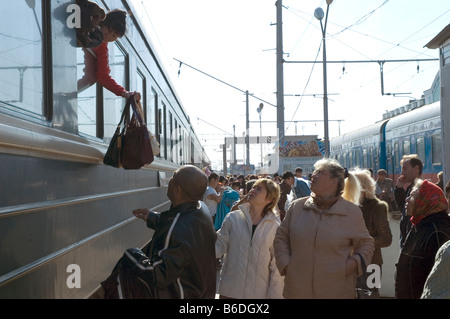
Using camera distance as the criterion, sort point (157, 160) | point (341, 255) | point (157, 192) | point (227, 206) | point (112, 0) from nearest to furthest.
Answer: point (341, 255) < point (112, 0) < point (157, 160) < point (157, 192) < point (227, 206)

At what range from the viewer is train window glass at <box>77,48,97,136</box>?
3.84 meters

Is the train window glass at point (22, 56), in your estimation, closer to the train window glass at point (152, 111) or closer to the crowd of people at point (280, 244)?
the crowd of people at point (280, 244)

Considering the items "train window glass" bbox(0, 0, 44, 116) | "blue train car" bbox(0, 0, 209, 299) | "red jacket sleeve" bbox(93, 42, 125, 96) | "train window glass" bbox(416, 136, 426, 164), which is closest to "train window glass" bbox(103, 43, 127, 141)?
"blue train car" bbox(0, 0, 209, 299)

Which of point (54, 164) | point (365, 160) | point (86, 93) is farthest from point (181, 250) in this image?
point (365, 160)

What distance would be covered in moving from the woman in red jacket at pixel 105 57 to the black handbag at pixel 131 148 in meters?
0.33

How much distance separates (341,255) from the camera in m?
3.98

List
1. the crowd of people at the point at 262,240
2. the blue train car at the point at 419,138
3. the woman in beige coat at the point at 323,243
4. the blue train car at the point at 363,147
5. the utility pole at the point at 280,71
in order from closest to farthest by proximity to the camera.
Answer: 1. the crowd of people at the point at 262,240
2. the woman in beige coat at the point at 323,243
3. the blue train car at the point at 419,138
4. the utility pole at the point at 280,71
5. the blue train car at the point at 363,147

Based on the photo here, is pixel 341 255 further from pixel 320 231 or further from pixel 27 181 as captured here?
pixel 27 181

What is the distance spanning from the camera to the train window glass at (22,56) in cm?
266

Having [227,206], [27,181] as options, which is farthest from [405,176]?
[27,181]

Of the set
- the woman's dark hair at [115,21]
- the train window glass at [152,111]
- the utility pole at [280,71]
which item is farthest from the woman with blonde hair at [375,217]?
the utility pole at [280,71]

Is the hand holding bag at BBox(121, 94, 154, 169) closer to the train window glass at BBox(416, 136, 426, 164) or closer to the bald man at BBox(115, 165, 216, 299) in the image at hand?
the bald man at BBox(115, 165, 216, 299)

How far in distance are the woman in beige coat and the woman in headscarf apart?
0.45m

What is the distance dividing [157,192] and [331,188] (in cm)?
347
